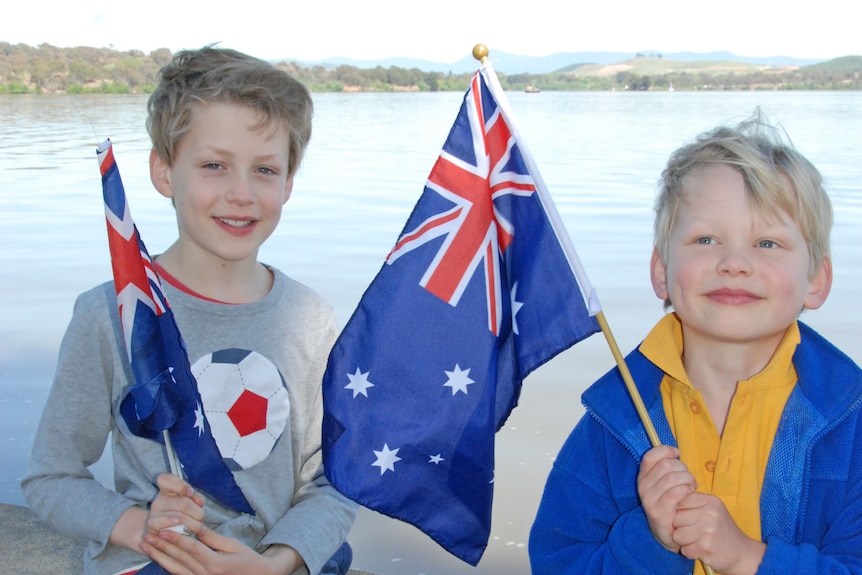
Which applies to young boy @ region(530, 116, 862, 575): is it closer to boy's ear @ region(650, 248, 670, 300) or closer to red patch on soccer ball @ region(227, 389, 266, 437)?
boy's ear @ region(650, 248, 670, 300)

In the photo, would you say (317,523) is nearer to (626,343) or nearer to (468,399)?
(468,399)

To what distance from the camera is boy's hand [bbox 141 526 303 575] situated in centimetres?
204

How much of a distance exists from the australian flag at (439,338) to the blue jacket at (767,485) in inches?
7.7

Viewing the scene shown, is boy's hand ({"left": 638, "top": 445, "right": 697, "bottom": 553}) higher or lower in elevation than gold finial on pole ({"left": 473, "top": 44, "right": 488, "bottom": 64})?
lower

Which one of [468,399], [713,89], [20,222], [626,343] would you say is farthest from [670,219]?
[713,89]

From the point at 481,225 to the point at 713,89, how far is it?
68307 millimetres

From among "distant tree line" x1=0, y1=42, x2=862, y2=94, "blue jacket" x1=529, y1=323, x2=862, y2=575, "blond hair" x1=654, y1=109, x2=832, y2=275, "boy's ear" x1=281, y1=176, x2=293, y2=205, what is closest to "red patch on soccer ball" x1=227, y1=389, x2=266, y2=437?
"boy's ear" x1=281, y1=176, x2=293, y2=205

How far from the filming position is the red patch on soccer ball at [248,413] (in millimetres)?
2338

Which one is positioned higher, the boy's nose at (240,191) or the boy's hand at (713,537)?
the boy's nose at (240,191)

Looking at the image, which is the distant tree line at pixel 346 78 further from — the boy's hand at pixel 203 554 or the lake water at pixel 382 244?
the boy's hand at pixel 203 554

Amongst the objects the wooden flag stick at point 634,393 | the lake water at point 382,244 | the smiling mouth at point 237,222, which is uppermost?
the smiling mouth at point 237,222

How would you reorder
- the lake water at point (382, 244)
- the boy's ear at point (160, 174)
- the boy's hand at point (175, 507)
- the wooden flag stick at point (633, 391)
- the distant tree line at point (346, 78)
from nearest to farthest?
1. the wooden flag stick at point (633, 391)
2. the boy's hand at point (175, 507)
3. the boy's ear at point (160, 174)
4. the lake water at point (382, 244)
5. the distant tree line at point (346, 78)

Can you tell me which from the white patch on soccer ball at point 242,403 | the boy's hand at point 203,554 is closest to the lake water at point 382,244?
the white patch on soccer ball at point 242,403

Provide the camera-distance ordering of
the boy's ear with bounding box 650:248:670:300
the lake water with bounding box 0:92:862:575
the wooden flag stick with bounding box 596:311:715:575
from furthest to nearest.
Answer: the lake water with bounding box 0:92:862:575
the boy's ear with bounding box 650:248:670:300
the wooden flag stick with bounding box 596:311:715:575
